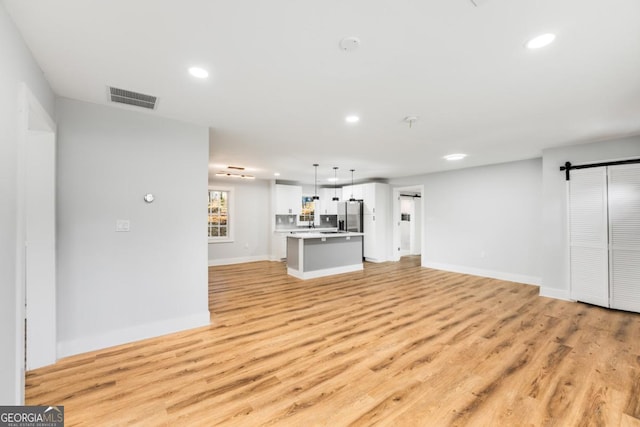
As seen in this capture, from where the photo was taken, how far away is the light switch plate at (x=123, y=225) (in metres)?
2.79

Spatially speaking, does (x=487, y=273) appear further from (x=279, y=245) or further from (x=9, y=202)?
(x=9, y=202)

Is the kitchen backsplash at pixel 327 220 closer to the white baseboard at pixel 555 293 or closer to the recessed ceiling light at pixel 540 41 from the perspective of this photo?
the white baseboard at pixel 555 293

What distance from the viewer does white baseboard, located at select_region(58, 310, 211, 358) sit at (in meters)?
2.56

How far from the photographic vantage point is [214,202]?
24.8 feet

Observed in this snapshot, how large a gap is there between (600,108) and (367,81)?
260cm

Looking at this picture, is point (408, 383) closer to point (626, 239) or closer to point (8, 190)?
point (8, 190)

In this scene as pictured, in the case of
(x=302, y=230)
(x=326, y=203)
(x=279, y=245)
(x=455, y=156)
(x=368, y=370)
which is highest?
(x=455, y=156)

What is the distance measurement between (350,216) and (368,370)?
594 centimetres

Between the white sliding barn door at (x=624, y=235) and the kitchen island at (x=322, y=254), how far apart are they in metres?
4.30

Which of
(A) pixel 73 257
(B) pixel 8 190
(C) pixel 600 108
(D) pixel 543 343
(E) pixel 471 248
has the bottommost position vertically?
(D) pixel 543 343

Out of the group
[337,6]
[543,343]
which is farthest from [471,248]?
[337,6]

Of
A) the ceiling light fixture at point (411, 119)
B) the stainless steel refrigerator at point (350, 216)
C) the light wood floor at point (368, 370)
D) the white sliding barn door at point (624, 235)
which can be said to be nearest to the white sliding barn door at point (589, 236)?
the white sliding barn door at point (624, 235)

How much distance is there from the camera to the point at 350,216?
8.07 metres

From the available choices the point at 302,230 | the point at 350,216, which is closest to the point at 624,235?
the point at 350,216
